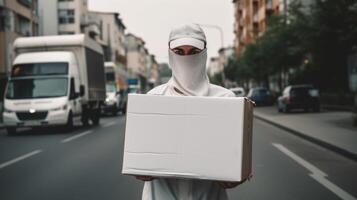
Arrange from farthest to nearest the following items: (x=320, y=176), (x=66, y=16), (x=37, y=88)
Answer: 1. (x=66, y=16)
2. (x=37, y=88)
3. (x=320, y=176)

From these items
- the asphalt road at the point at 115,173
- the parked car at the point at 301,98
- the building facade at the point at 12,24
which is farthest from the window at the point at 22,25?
the asphalt road at the point at 115,173

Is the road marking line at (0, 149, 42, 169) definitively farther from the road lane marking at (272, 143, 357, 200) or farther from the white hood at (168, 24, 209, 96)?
the white hood at (168, 24, 209, 96)

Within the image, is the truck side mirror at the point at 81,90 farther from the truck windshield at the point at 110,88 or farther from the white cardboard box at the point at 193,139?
the white cardboard box at the point at 193,139

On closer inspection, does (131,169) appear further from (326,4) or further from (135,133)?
(326,4)

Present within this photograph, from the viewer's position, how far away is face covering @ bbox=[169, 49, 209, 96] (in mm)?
2934

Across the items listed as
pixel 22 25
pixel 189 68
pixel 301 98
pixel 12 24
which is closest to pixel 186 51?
pixel 189 68

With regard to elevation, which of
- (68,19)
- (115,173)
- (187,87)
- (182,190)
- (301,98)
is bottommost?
(115,173)

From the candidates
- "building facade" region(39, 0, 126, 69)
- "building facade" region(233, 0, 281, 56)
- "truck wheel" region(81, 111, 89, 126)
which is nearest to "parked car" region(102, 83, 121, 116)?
"truck wheel" region(81, 111, 89, 126)

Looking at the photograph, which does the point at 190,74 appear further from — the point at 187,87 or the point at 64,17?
the point at 64,17

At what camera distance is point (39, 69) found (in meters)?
20.6

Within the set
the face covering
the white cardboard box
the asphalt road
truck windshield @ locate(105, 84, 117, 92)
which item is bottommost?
the asphalt road

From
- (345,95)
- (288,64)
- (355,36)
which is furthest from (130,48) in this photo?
(355,36)

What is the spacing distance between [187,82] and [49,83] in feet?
58.4

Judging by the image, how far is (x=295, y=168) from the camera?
397 inches
